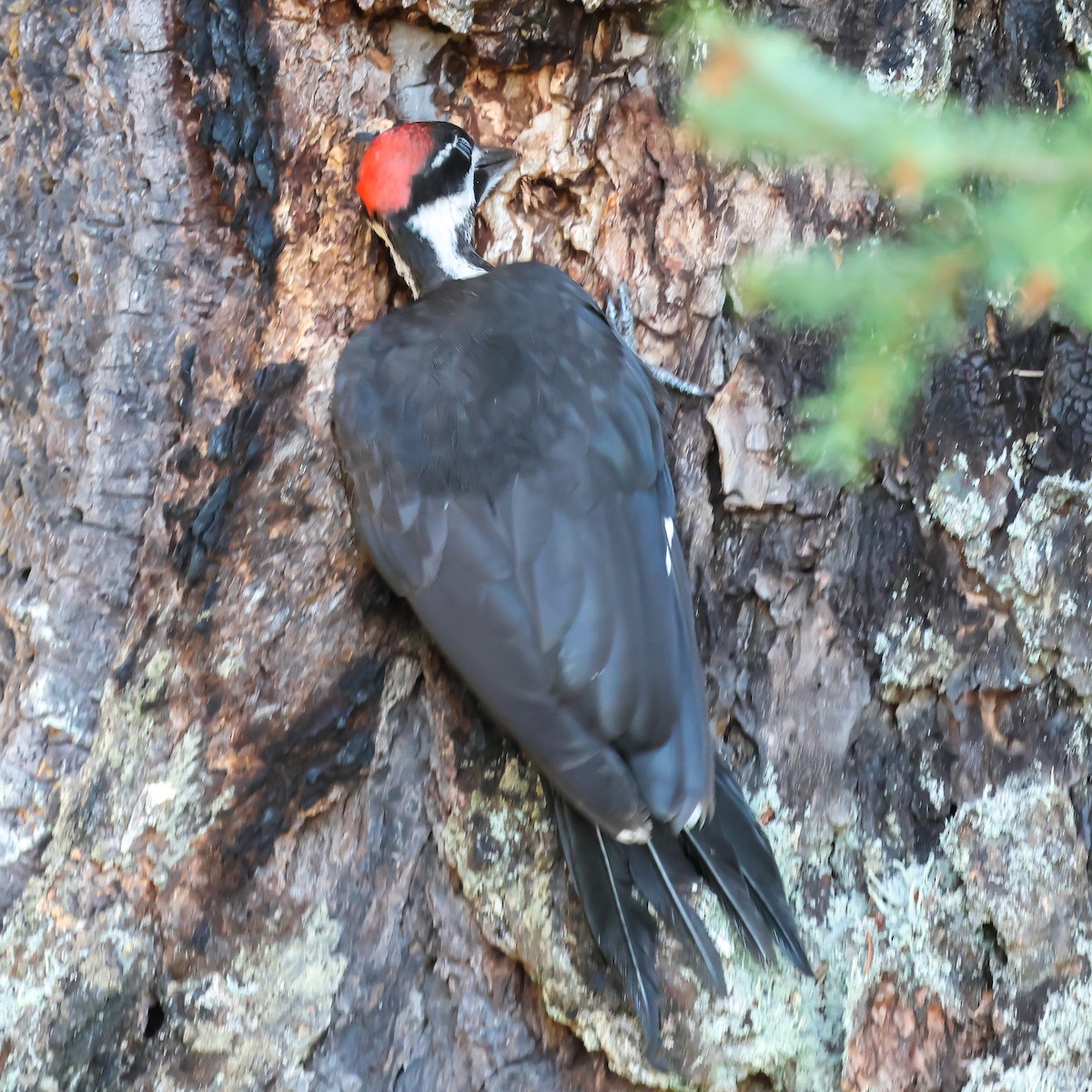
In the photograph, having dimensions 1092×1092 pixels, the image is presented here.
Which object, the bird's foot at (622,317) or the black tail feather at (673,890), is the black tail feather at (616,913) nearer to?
the black tail feather at (673,890)

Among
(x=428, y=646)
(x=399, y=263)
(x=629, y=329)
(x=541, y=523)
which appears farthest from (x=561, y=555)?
(x=399, y=263)

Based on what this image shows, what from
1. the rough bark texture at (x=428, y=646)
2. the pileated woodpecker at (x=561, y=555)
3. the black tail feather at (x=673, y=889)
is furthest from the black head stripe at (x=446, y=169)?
the black tail feather at (x=673, y=889)

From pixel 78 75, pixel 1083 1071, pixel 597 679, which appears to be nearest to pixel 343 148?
pixel 78 75

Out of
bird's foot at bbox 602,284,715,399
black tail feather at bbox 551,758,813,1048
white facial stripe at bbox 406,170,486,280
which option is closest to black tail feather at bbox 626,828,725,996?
black tail feather at bbox 551,758,813,1048

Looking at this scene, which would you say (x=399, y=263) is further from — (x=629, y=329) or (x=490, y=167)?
(x=629, y=329)

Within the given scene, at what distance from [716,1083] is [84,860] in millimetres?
876

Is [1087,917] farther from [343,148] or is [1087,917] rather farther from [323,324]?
[343,148]

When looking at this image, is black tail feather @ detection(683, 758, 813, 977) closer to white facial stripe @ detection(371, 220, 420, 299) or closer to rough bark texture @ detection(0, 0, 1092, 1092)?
rough bark texture @ detection(0, 0, 1092, 1092)

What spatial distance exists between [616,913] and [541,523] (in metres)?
0.51

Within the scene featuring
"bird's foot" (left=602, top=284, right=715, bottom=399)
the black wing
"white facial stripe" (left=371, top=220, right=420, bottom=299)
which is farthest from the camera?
"white facial stripe" (left=371, top=220, right=420, bottom=299)

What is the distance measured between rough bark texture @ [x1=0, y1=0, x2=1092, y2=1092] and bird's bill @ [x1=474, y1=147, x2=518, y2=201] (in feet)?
0.19

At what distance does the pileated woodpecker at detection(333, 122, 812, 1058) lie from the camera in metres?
1.33

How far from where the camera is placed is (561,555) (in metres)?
1.43

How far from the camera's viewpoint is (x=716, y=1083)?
139cm
